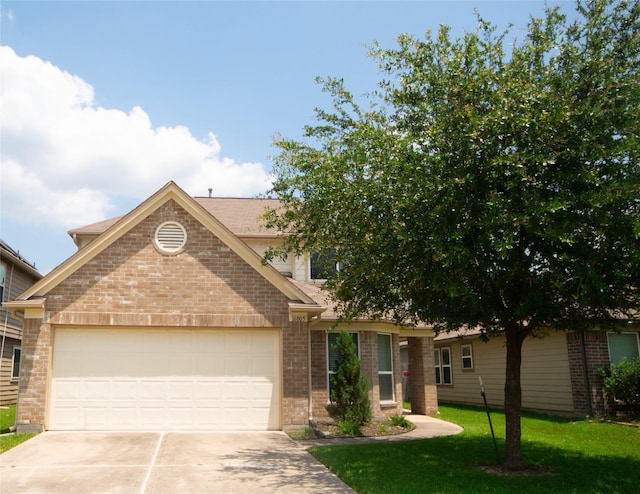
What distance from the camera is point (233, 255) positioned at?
51.6 feet

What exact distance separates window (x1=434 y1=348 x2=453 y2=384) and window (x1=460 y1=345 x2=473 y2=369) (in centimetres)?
145

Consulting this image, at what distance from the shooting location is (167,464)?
10.9 m

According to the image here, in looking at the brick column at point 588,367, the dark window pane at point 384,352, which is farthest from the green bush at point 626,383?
the dark window pane at point 384,352

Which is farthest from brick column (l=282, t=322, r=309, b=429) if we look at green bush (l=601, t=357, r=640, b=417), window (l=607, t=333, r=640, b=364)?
window (l=607, t=333, r=640, b=364)

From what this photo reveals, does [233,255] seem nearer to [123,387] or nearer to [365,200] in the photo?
[123,387]

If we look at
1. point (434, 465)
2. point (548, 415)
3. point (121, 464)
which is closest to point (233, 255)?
point (121, 464)

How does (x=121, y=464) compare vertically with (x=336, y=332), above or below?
below

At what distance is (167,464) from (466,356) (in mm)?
17008

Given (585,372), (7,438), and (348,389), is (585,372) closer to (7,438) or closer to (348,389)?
(348,389)

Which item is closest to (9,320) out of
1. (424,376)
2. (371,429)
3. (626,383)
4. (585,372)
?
(371,429)

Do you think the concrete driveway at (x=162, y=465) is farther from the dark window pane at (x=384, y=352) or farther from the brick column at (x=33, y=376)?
the dark window pane at (x=384, y=352)

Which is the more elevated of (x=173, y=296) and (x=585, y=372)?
(x=173, y=296)

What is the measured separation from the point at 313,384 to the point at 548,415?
8.33m

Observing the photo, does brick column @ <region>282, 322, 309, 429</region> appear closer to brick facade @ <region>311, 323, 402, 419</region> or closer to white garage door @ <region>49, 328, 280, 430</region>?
white garage door @ <region>49, 328, 280, 430</region>
